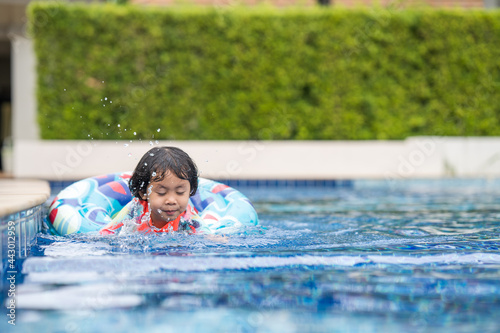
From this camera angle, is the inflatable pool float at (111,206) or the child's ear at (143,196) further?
the inflatable pool float at (111,206)

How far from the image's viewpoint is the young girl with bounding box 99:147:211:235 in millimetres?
3887

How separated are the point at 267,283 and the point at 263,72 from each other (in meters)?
8.39

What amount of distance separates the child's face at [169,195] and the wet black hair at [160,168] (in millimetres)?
29

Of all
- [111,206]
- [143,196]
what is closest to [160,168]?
[143,196]

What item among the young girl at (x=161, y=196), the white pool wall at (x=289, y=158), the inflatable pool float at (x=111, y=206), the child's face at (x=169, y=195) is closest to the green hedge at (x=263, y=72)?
the white pool wall at (x=289, y=158)

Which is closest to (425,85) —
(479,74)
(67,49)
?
(479,74)

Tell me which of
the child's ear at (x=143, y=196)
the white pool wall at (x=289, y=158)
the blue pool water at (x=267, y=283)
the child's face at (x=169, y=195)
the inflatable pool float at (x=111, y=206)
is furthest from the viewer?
the white pool wall at (x=289, y=158)

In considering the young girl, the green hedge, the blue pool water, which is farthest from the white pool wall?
the blue pool water

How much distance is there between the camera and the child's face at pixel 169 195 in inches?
153

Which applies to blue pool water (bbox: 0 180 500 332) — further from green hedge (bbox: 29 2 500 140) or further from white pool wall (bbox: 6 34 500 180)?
green hedge (bbox: 29 2 500 140)

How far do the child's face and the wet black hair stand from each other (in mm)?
29

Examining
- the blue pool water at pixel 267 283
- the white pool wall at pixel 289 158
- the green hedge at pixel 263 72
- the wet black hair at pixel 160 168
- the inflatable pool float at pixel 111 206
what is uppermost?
the green hedge at pixel 263 72

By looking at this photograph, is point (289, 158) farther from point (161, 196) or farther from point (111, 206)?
point (161, 196)

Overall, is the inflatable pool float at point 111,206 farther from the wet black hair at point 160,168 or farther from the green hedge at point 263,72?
the green hedge at point 263,72
